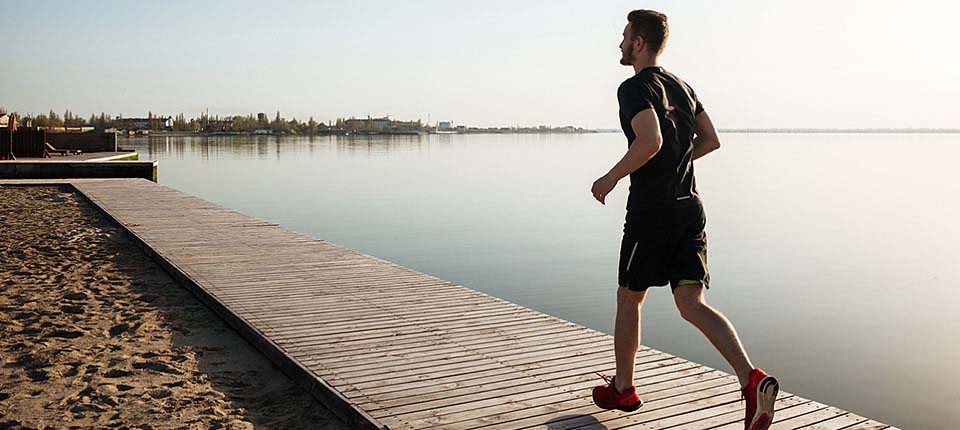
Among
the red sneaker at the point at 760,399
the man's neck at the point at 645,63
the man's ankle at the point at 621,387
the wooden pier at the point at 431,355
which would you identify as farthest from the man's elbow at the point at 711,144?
the wooden pier at the point at 431,355

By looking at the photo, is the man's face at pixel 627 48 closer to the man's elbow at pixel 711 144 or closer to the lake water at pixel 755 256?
the man's elbow at pixel 711 144

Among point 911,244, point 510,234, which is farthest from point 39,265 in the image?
point 911,244

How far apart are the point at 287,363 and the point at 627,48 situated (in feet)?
7.80

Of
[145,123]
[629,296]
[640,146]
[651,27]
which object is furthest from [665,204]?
[145,123]

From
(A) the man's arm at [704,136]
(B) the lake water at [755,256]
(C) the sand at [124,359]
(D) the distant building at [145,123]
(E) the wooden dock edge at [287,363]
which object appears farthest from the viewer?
(D) the distant building at [145,123]

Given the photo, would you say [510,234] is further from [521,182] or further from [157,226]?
[521,182]

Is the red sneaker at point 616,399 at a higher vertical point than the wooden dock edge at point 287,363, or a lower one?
higher

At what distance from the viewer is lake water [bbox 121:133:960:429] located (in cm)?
726

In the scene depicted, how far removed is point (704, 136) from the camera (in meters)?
3.40

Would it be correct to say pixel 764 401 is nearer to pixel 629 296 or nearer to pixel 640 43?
pixel 629 296

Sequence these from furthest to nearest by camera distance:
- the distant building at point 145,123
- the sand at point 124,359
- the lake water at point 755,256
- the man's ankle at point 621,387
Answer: the distant building at point 145,123
the lake water at point 755,256
the sand at point 124,359
the man's ankle at point 621,387

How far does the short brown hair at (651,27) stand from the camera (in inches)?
126

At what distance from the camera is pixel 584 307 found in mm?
9141

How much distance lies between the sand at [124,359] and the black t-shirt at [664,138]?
5.49 ft
